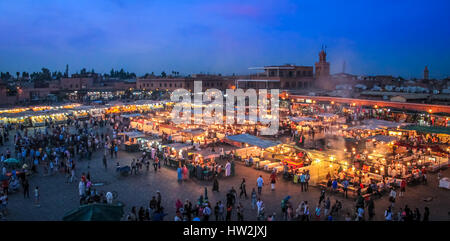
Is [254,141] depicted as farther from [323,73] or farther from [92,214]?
[323,73]

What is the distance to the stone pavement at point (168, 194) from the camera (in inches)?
374

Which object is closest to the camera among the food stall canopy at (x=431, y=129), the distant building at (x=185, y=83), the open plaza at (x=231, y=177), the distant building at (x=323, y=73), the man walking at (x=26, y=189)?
the open plaza at (x=231, y=177)

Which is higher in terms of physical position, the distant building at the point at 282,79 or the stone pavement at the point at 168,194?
the distant building at the point at 282,79

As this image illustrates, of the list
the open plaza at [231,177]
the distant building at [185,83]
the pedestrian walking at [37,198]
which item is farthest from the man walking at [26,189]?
the distant building at [185,83]

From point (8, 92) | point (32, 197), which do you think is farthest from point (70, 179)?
point (8, 92)

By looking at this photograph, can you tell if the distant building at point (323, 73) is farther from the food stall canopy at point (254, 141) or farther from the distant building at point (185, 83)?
the food stall canopy at point (254, 141)

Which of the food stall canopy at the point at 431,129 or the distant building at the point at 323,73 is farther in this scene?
the distant building at the point at 323,73

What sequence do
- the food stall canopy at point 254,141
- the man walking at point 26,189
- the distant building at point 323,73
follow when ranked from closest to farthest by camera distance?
the man walking at point 26,189 < the food stall canopy at point 254,141 < the distant building at point 323,73

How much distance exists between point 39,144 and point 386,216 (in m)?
17.2

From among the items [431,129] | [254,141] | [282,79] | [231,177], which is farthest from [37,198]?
[282,79]

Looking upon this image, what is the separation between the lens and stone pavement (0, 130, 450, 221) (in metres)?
9.50

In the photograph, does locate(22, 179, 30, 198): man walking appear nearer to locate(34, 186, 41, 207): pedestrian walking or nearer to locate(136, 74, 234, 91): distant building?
locate(34, 186, 41, 207): pedestrian walking

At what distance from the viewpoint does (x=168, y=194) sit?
1088cm
